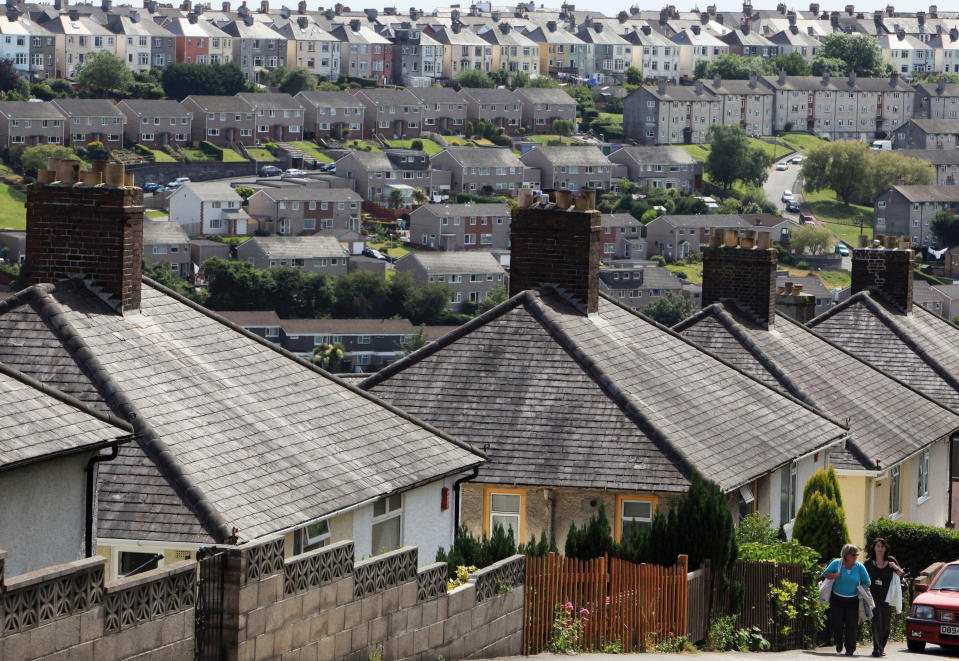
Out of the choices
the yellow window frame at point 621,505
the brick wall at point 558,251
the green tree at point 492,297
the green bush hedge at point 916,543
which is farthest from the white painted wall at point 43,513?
the green tree at point 492,297

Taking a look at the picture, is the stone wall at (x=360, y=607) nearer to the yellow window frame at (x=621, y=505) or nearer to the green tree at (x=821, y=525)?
the yellow window frame at (x=621, y=505)

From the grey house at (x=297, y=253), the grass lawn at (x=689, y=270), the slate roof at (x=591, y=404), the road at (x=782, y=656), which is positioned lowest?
the grass lawn at (x=689, y=270)

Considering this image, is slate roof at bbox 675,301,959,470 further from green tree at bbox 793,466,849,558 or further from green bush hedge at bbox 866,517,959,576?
green tree at bbox 793,466,849,558

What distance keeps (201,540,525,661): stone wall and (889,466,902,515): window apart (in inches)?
592

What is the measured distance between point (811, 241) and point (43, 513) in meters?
186

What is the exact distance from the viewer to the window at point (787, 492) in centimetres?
2536

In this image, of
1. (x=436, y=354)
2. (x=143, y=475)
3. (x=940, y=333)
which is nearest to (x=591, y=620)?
(x=143, y=475)

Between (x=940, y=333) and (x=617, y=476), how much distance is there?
19.4m

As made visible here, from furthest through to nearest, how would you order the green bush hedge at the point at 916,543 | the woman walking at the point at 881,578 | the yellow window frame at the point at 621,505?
1. the green bush hedge at the point at 916,543
2. the yellow window frame at the point at 621,505
3. the woman walking at the point at 881,578

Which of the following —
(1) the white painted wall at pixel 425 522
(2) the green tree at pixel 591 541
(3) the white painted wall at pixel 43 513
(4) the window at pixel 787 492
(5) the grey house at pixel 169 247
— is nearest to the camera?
(3) the white painted wall at pixel 43 513

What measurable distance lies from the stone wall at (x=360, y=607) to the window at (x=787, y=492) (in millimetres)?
9535

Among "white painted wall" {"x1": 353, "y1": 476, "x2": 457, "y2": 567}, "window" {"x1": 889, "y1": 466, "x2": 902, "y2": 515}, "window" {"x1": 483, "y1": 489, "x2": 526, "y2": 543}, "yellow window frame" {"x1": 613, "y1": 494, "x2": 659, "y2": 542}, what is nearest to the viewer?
"white painted wall" {"x1": 353, "y1": 476, "x2": 457, "y2": 567}

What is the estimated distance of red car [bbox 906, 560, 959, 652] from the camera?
2006 centimetres

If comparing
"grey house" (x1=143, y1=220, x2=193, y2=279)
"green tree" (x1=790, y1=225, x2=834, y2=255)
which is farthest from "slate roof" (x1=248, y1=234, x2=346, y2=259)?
"green tree" (x1=790, y1=225, x2=834, y2=255)
